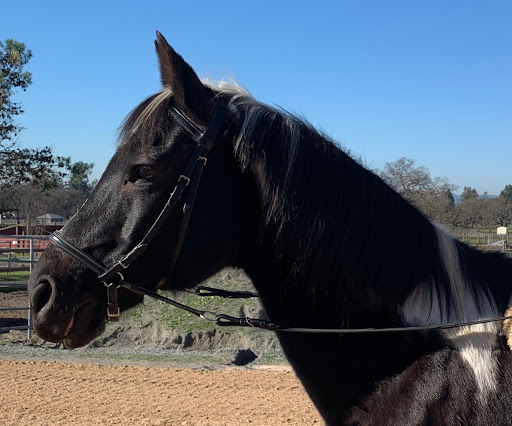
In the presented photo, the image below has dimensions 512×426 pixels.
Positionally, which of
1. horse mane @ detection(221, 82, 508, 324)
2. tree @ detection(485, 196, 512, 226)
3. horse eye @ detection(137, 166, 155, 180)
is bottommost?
horse mane @ detection(221, 82, 508, 324)

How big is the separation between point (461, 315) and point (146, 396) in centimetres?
611

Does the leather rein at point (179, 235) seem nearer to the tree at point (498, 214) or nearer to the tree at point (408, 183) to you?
the tree at point (408, 183)

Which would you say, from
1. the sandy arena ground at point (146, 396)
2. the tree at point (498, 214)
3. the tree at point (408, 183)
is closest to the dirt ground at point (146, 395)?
the sandy arena ground at point (146, 396)

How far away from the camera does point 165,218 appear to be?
201cm

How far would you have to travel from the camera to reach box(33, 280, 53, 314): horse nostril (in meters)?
2.02

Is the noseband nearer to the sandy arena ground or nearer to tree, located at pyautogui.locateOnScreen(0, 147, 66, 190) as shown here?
the sandy arena ground

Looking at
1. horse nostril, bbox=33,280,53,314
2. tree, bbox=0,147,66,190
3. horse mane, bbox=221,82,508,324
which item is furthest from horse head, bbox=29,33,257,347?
tree, bbox=0,147,66,190

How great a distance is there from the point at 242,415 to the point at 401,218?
16.7 ft

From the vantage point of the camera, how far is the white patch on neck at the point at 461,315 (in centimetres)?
190

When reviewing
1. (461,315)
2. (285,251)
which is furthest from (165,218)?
(461,315)

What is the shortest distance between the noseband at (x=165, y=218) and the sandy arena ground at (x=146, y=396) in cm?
464

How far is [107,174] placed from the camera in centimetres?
211

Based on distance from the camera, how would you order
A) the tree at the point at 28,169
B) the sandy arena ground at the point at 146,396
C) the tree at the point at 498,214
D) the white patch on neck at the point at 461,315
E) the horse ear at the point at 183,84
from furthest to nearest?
the tree at the point at 498,214 → the tree at the point at 28,169 → the sandy arena ground at the point at 146,396 → the horse ear at the point at 183,84 → the white patch on neck at the point at 461,315

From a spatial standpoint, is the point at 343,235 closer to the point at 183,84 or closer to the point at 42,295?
the point at 183,84
